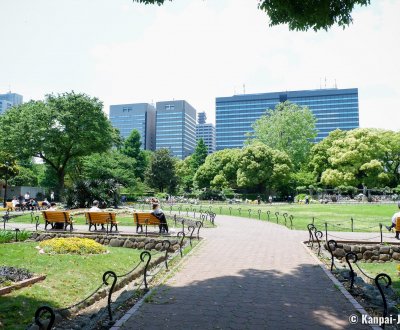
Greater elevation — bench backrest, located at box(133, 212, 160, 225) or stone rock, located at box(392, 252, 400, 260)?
bench backrest, located at box(133, 212, 160, 225)

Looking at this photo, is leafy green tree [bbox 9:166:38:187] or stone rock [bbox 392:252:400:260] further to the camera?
leafy green tree [bbox 9:166:38:187]

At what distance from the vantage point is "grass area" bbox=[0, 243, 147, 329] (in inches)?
238

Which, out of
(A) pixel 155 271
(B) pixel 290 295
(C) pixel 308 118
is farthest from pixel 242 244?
(C) pixel 308 118

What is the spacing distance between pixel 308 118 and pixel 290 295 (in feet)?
199

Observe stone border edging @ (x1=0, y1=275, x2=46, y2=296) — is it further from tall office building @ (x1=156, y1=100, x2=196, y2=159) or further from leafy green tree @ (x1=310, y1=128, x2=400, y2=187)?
tall office building @ (x1=156, y1=100, x2=196, y2=159)

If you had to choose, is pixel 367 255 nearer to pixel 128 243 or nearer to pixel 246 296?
pixel 246 296

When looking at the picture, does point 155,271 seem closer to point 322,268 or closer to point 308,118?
point 322,268

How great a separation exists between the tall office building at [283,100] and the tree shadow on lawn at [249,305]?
129 m

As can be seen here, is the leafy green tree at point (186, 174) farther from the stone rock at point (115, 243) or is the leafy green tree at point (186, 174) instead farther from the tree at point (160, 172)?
the stone rock at point (115, 243)

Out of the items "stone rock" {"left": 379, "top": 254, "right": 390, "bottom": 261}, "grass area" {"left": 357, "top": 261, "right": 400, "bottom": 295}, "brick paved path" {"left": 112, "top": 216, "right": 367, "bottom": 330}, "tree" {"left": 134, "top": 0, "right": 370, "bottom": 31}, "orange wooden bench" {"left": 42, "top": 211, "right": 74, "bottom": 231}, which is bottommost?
"grass area" {"left": 357, "top": 261, "right": 400, "bottom": 295}

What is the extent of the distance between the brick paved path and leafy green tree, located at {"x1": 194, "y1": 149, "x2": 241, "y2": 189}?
47779mm

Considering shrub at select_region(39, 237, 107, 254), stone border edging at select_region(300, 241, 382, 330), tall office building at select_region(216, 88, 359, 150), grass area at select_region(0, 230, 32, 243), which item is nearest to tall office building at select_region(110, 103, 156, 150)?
tall office building at select_region(216, 88, 359, 150)

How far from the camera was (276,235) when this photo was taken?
14.8m

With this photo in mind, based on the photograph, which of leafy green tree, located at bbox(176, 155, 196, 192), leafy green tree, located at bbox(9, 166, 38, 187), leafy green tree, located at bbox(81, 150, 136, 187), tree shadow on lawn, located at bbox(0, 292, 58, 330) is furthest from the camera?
leafy green tree, located at bbox(176, 155, 196, 192)
